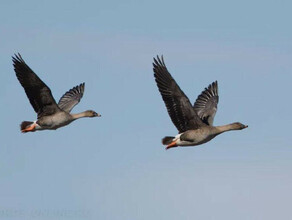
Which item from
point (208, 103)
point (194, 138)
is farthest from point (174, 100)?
point (208, 103)

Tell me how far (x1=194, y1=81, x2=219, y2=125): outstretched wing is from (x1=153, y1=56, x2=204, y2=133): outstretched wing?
12.7ft

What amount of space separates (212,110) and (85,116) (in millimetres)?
6156

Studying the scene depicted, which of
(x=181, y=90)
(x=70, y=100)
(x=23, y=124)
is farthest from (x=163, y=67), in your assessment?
(x=70, y=100)

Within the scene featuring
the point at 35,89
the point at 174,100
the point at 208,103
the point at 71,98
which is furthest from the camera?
the point at 71,98

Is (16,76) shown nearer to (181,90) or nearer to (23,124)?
(23,124)

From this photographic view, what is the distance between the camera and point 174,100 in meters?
31.9

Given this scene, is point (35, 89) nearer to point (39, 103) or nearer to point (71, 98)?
point (39, 103)

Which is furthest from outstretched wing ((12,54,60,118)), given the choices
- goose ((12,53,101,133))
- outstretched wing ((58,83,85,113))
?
outstretched wing ((58,83,85,113))

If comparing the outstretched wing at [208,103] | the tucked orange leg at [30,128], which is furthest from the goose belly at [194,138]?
the tucked orange leg at [30,128]

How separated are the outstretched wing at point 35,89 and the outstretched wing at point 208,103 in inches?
268

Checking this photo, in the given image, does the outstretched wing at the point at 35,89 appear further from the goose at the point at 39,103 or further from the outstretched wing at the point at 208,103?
the outstretched wing at the point at 208,103

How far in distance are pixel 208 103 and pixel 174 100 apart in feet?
21.8

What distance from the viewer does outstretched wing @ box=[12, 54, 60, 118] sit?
3562cm

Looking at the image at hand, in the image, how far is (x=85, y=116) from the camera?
127 ft
